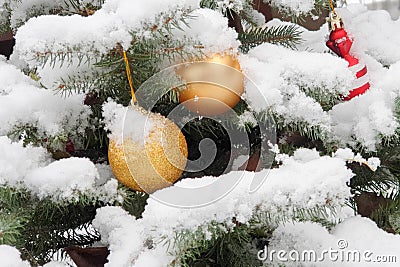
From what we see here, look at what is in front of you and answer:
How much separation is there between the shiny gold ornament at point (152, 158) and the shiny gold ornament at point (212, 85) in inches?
1.3

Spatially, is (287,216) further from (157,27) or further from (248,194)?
(157,27)

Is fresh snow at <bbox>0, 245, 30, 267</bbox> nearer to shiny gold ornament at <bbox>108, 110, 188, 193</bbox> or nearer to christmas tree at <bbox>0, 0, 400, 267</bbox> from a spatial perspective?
christmas tree at <bbox>0, 0, 400, 267</bbox>

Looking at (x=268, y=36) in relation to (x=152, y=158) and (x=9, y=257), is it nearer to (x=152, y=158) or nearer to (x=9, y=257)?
(x=152, y=158)

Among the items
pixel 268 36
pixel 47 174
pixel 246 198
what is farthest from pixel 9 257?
pixel 268 36

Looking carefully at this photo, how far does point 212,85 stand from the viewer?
54cm

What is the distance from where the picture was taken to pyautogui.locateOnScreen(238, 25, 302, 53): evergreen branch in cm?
65

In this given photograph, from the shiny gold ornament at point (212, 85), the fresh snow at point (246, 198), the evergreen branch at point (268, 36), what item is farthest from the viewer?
the evergreen branch at point (268, 36)

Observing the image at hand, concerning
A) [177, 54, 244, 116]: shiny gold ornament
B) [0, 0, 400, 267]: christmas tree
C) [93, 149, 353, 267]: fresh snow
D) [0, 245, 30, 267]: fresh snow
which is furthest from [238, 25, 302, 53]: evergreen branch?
[0, 245, 30, 267]: fresh snow

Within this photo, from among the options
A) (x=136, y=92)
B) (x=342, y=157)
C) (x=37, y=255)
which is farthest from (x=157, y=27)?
(x=37, y=255)

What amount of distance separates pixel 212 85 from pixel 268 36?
0.49 feet

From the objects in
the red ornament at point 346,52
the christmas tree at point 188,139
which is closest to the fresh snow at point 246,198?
the christmas tree at point 188,139

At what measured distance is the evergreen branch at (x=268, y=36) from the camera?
2.14ft

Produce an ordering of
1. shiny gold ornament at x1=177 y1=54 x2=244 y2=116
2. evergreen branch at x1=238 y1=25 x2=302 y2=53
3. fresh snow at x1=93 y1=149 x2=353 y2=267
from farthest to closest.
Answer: evergreen branch at x1=238 y1=25 x2=302 y2=53 < shiny gold ornament at x1=177 y1=54 x2=244 y2=116 < fresh snow at x1=93 y1=149 x2=353 y2=267

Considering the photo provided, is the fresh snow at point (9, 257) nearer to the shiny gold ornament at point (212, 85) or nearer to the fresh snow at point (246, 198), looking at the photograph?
the fresh snow at point (246, 198)
